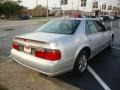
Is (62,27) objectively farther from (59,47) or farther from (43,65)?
(43,65)

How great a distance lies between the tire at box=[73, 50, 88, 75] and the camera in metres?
5.23

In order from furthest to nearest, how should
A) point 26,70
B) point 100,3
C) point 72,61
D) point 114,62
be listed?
point 100,3 → point 114,62 → point 26,70 → point 72,61

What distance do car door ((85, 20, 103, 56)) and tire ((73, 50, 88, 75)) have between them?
15.2 inches

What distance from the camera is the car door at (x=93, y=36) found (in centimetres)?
583

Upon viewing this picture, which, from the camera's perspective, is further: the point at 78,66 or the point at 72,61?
the point at 78,66

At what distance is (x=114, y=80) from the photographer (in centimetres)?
528

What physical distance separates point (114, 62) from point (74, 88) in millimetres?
2618

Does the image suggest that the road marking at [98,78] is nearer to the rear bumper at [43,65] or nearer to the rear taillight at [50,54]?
the rear bumper at [43,65]

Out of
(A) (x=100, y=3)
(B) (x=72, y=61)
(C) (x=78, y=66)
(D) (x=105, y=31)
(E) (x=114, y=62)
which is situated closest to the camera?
(B) (x=72, y=61)

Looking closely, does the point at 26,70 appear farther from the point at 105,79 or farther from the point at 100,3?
the point at 100,3

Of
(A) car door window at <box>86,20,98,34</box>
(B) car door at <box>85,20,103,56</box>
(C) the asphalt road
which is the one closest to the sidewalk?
(C) the asphalt road

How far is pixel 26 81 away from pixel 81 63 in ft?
5.10

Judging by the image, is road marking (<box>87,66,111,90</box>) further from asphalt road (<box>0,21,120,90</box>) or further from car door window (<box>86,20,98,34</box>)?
car door window (<box>86,20,98,34</box>)

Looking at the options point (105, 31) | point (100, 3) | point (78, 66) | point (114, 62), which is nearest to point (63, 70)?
point (78, 66)
